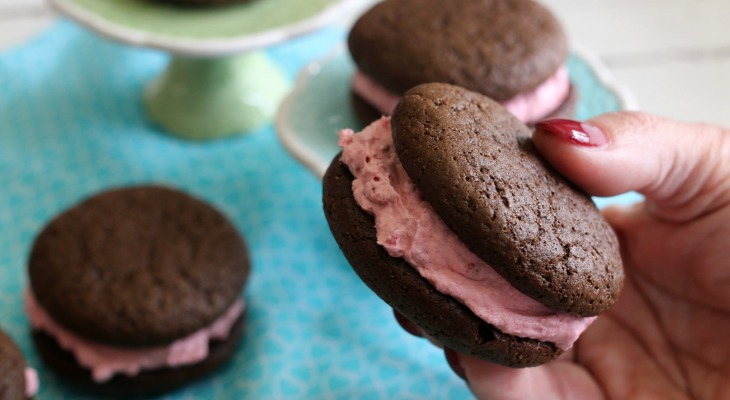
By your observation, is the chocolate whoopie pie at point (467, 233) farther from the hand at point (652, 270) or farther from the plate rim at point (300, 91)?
the plate rim at point (300, 91)

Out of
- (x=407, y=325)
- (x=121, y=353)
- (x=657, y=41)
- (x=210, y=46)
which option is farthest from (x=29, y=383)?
(x=657, y=41)

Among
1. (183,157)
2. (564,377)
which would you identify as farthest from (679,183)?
(183,157)

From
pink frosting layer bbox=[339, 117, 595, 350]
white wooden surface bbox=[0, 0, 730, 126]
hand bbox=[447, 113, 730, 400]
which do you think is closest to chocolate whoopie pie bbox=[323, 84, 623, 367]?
pink frosting layer bbox=[339, 117, 595, 350]

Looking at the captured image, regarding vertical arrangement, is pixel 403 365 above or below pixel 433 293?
below

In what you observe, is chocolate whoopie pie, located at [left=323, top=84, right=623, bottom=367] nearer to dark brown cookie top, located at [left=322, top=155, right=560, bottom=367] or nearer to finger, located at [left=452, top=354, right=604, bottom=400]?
dark brown cookie top, located at [left=322, top=155, right=560, bottom=367]

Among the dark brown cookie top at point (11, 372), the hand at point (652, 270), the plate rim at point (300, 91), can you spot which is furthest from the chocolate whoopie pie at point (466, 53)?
the dark brown cookie top at point (11, 372)

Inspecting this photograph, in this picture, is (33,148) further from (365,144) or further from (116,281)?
(365,144)
